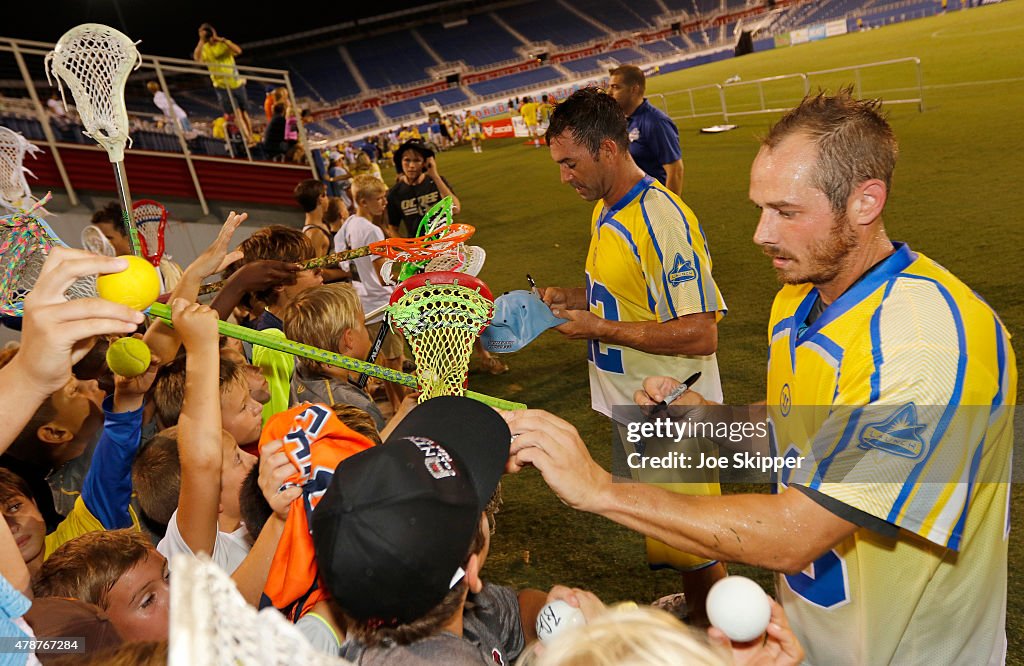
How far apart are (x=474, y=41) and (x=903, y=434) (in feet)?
180

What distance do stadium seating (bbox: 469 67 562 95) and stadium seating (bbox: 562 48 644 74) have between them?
4.97ft

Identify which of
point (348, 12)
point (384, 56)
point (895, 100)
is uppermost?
point (348, 12)

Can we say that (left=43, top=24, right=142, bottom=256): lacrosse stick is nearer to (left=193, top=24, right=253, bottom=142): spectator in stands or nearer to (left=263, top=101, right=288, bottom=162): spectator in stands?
(left=193, top=24, right=253, bottom=142): spectator in stands

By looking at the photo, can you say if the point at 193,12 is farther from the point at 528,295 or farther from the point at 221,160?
the point at 528,295

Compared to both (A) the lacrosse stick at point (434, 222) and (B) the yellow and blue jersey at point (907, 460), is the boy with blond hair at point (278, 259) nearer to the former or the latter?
(A) the lacrosse stick at point (434, 222)

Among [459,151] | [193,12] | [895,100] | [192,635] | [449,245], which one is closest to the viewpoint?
[192,635]

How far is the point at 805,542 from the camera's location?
1.70 metres

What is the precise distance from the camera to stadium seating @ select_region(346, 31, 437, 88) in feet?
162

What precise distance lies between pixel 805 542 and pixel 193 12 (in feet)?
150

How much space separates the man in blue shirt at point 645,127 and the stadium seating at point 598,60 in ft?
148

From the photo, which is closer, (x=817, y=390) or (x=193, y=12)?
(x=817, y=390)

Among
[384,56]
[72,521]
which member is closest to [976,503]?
[72,521]

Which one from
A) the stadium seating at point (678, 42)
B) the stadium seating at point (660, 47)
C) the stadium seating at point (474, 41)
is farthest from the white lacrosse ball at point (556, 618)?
the stadium seating at point (660, 47)

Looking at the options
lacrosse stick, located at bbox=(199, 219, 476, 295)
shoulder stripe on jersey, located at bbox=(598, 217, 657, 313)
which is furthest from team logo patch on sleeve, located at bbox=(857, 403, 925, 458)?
shoulder stripe on jersey, located at bbox=(598, 217, 657, 313)
